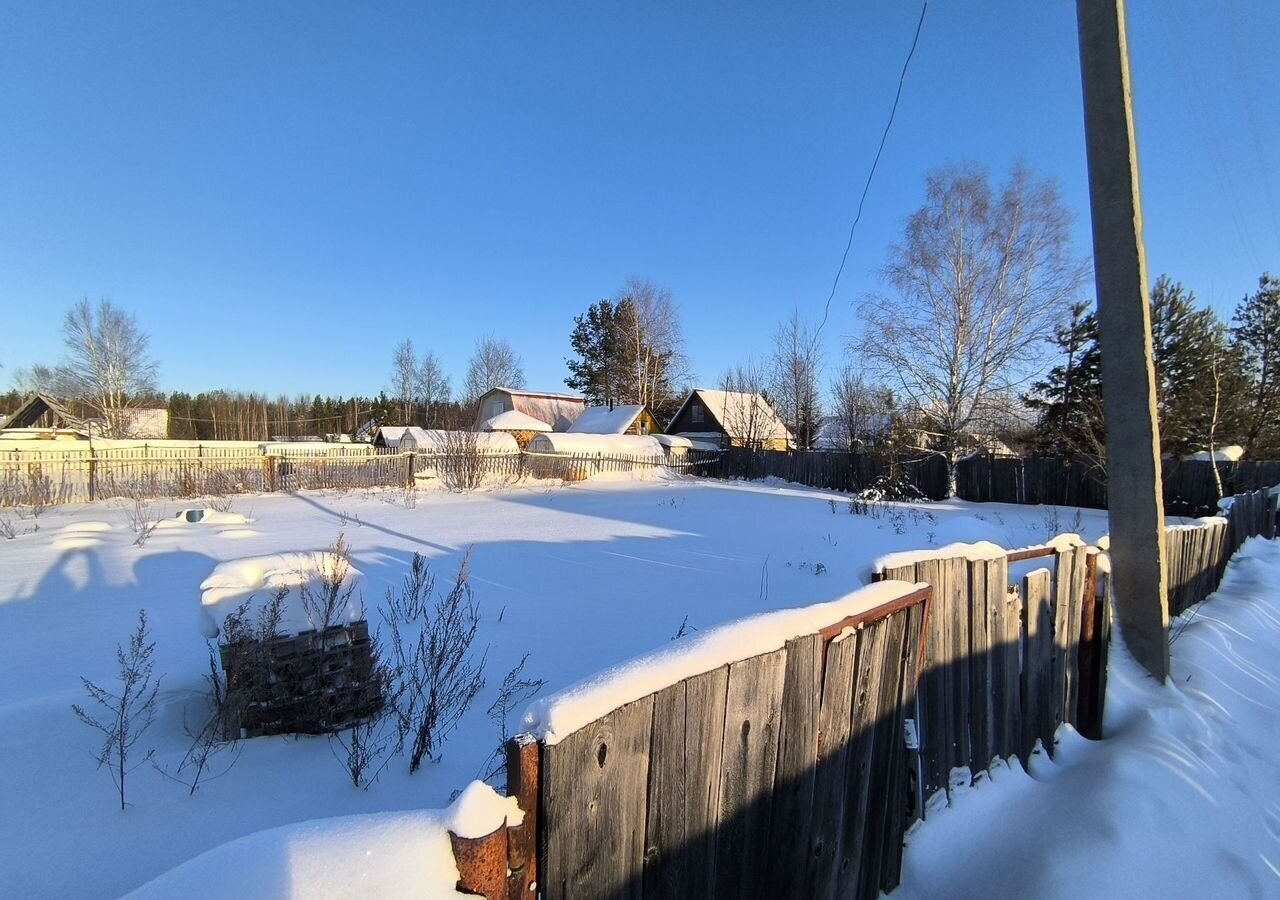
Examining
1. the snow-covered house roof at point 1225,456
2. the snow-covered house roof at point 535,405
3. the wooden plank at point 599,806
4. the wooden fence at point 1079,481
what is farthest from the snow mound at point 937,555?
the snow-covered house roof at point 535,405

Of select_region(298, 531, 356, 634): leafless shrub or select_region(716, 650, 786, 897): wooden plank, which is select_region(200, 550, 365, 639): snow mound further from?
select_region(716, 650, 786, 897): wooden plank

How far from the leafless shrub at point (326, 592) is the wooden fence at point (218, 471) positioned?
15.5 m

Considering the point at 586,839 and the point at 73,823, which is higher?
the point at 586,839

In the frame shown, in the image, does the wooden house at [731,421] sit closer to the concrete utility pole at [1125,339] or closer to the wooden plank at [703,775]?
the concrete utility pole at [1125,339]

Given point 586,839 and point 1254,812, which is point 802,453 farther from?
point 586,839

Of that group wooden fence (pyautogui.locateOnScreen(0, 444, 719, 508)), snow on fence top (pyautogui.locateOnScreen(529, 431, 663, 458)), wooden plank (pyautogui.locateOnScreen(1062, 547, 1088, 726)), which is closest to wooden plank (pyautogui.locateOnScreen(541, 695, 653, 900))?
wooden plank (pyautogui.locateOnScreen(1062, 547, 1088, 726))

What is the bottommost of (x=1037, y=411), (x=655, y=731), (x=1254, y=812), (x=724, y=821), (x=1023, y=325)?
(x=1254, y=812)

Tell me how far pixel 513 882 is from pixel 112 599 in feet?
23.7

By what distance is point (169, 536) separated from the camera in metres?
9.77

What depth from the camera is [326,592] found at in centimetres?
346

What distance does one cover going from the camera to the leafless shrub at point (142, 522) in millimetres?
9217

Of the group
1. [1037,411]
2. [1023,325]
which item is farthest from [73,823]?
[1037,411]

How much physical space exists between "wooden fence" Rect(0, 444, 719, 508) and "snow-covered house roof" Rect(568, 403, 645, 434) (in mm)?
11357

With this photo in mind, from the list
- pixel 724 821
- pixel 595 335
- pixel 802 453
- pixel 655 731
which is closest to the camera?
pixel 655 731
